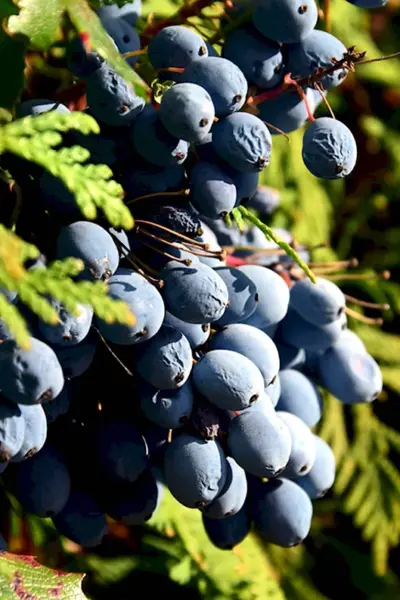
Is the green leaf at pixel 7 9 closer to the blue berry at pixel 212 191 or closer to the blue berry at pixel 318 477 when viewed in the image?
the blue berry at pixel 212 191

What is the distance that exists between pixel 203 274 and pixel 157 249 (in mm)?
52

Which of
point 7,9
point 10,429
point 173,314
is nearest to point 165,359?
point 173,314

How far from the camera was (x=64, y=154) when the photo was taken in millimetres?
698

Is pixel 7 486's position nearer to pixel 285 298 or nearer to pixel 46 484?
pixel 46 484

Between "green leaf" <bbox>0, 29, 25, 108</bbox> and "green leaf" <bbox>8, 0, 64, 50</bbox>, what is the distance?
0.05ft

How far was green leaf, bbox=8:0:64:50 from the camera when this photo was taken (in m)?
0.85

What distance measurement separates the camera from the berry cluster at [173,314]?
806 millimetres

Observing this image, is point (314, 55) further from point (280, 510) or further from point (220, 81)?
point (280, 510)

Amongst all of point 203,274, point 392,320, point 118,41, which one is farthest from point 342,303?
point 392,320

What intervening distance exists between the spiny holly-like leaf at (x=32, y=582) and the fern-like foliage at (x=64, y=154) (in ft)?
1.15

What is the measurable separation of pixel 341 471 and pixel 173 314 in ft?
2.91

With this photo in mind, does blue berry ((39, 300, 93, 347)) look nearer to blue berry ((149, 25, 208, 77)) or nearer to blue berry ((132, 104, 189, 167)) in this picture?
blue berry ((132, 104, 189, 167))

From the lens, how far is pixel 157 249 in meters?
0.86

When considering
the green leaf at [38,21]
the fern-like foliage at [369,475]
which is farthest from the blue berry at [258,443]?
the fern-like foliage at [369,475]
